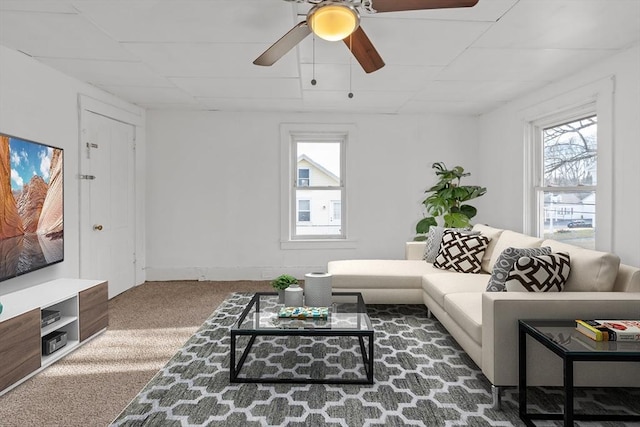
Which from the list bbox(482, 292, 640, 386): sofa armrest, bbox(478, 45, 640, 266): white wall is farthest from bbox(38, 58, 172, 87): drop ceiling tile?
bbox(478, 45, 640, 266): white wall

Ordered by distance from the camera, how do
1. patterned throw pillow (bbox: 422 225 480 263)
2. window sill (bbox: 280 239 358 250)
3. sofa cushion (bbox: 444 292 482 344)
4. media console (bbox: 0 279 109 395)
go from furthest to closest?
1. window sill (bbox: 280 239 358 250)
2. patterned throw pillow (bbox: 422 225 480 263)
3. sofa cushion (bbox: 444 292 482 344)
4. media console (bbox: 0 279 109 395)

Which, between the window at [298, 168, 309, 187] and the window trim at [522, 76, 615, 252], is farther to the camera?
the window at [298, 168, 309, 187]

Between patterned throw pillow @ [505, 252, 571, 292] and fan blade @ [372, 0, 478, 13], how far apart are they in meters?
1.53

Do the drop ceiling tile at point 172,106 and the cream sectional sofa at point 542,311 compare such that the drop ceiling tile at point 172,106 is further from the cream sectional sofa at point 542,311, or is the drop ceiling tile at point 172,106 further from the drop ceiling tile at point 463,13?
the cream sectional sofa at point 542,311

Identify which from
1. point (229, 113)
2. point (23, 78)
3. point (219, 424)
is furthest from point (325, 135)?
point (219, 424)

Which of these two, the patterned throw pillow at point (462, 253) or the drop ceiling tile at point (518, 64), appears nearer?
the drop ceiling tile at point (518, 64)

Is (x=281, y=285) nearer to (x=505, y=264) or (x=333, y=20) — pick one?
(x=505, y=264)

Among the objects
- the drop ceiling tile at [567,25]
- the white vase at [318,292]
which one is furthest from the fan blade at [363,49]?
the white vase at [318,292]

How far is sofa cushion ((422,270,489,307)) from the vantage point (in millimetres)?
3146

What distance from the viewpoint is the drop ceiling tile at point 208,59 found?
300cm

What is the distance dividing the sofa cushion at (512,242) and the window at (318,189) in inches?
86.1

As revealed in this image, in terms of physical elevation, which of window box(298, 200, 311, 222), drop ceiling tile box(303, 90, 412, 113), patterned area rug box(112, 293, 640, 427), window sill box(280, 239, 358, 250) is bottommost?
patterned area rug box(112, 293, 640, 427)

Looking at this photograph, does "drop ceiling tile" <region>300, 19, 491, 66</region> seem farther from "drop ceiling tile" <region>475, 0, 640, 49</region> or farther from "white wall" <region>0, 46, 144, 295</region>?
"white wall" <region>0, 46, 144, 295</region>

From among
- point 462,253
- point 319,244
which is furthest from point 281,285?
point 319,244
